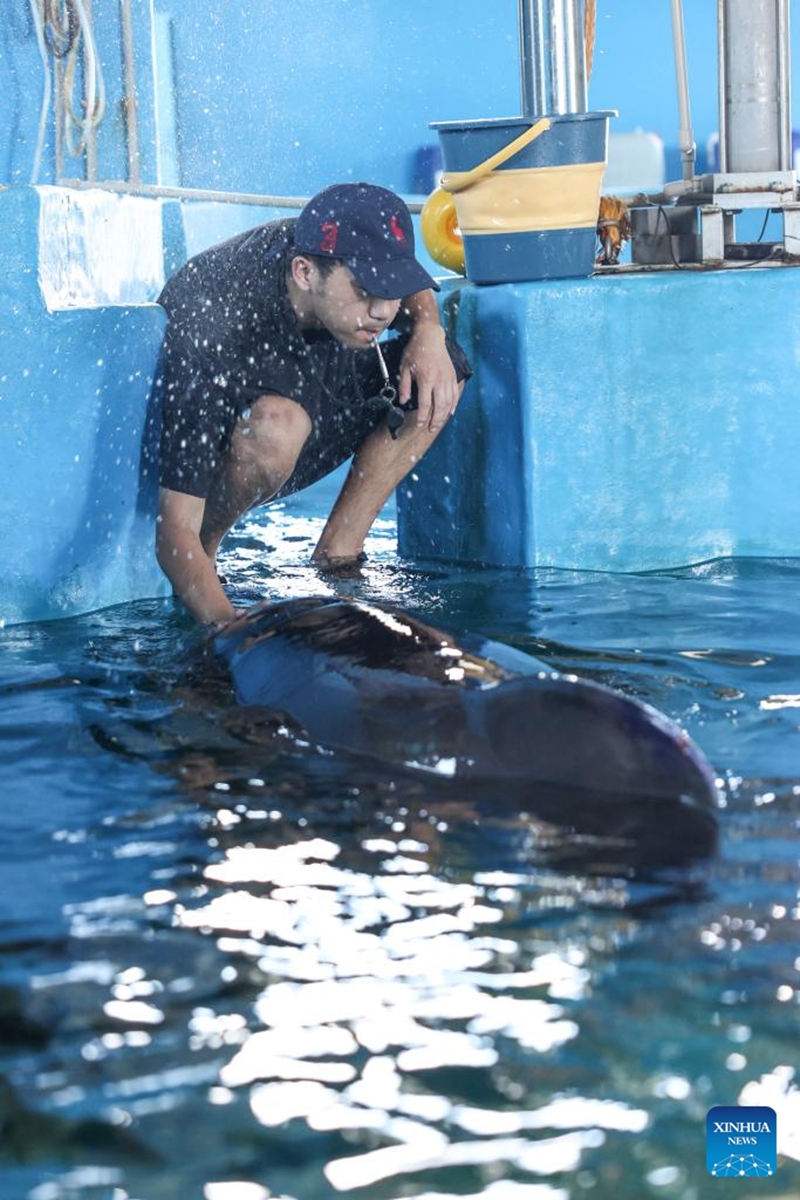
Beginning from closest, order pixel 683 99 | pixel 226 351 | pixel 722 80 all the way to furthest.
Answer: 1. pixel 226 351
2. pixel 722 80
3. pixel 683 99

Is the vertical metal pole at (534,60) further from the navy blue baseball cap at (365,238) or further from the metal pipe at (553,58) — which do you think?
the navy blue baseball cap at (365,238)

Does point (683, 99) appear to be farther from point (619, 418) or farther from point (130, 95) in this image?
point (130, 95)

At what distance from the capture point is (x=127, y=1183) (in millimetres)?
1773

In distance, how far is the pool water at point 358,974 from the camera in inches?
71.4

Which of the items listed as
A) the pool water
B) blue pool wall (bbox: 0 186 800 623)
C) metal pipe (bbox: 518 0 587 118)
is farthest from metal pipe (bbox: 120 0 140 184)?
the pool water

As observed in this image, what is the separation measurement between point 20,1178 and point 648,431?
12.2 feet

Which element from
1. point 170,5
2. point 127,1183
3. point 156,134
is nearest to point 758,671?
point 127,1183

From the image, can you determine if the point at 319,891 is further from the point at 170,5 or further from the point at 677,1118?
the point at 170,5

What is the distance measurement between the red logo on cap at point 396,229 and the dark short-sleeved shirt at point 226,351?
343mm

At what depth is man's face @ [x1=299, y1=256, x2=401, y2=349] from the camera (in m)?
4.35

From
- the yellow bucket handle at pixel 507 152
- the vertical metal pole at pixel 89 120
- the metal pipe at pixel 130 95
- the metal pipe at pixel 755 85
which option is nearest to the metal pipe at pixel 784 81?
the metal pipe at pixel 755 85

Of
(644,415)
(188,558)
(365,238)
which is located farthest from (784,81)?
(188,558)

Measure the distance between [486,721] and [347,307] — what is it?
1.89 meters

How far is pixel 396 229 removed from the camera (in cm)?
440
